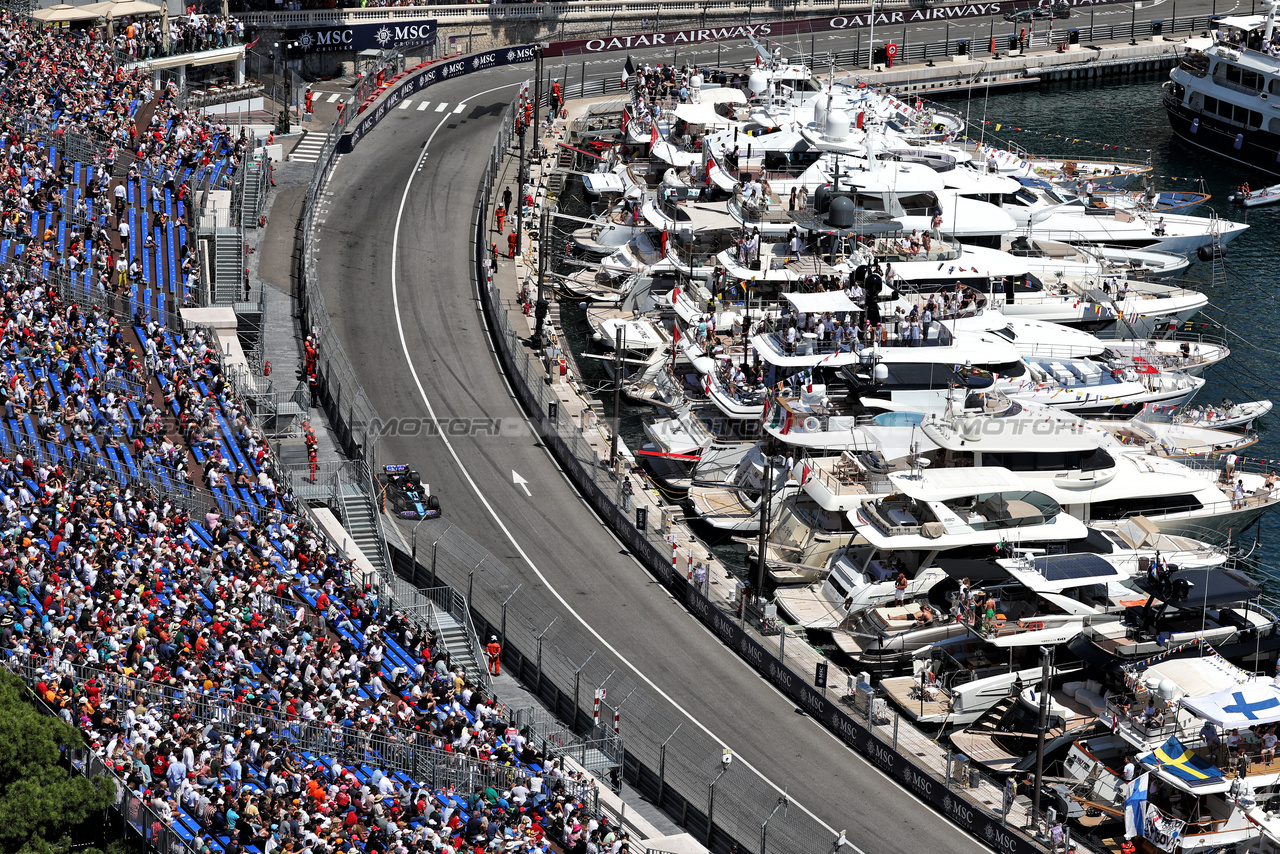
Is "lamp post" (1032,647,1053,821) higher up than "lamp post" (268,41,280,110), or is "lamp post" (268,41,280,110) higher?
"lamp post" (268,41,280,110)

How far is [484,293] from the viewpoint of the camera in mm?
78188

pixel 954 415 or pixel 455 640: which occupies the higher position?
pixel 954 415

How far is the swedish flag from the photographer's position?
4831 cm

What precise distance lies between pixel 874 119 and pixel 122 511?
158 ft

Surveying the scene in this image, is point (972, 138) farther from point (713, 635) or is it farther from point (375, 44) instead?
point (713, 635)

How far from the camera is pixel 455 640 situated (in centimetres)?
5491

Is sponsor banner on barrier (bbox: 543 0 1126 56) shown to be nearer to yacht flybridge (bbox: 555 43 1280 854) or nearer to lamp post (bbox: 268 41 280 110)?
lamp post (bbox: 268 41 280 110)

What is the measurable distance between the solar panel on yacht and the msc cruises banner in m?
61.7

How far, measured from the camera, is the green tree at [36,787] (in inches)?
1526

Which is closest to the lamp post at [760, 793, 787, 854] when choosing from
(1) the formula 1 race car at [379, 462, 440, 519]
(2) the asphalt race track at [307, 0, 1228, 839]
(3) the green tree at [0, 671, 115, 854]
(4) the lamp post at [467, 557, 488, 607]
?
(2) the asphalt race track at [307, 0, 1228, 839]

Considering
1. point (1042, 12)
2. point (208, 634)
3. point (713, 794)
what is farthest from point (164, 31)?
point (1042, 12)

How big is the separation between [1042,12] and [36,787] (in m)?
100.0

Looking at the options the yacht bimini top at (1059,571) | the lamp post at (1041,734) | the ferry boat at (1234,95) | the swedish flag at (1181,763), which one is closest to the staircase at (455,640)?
the lamp post at (1041,734)

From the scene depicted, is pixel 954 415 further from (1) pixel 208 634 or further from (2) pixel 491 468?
(1) pixel 208 634
